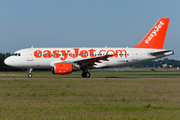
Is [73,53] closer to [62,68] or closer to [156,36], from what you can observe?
[62,68]

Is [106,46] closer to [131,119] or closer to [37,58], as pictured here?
[37,58]

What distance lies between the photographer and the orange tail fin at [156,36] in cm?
3259

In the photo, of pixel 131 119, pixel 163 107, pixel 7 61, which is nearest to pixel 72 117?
pixel 131 119

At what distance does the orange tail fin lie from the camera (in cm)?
3259

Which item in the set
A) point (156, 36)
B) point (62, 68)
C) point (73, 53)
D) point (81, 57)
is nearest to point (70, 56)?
point (73, 53)

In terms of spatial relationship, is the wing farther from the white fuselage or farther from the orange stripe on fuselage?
the orange stripe on fuselage

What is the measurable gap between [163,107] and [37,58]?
22769mm

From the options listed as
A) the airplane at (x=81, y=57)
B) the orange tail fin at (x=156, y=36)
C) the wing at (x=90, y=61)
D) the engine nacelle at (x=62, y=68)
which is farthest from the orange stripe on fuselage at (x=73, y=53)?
the orange tail fin at (x=156, y=36)

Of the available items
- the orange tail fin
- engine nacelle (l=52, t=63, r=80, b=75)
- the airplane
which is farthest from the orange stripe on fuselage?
the orange tail fin

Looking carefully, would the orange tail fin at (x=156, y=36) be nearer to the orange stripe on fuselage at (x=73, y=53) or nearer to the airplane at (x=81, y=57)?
the airplane at (x=81, y=57)

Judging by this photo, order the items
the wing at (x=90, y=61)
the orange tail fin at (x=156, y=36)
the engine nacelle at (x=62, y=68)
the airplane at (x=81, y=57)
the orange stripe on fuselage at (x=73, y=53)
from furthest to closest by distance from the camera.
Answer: the orange tail fin at (x=156, y=36)
the orange stripe on fuselage at (x=73, y=53)
the airplane at (x=81, y=57)
the wing at (x=90, y=61)
the engine nacelle at (x=62, y=68)

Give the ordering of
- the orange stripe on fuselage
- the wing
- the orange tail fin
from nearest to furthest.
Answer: the wing, the orange stripe on fuselage, the orange tail fin

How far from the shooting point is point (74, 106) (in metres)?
9.99

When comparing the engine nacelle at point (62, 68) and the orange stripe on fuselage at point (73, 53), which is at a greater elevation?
the orange stripe on fuselage at point (73, 53)
